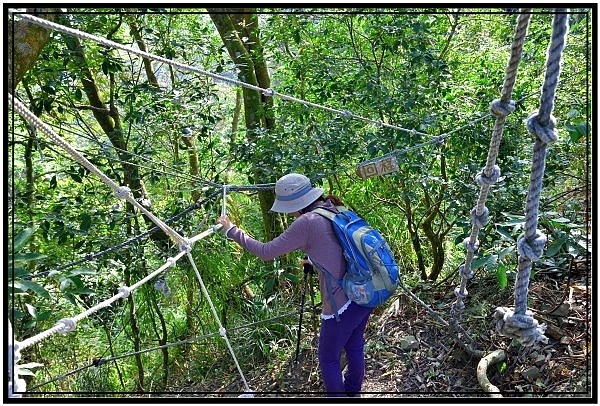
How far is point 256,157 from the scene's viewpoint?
9.53ft

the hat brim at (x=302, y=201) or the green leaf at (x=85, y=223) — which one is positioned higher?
the hat brim at (x=302, y=201)

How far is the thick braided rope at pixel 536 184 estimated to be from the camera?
116cm

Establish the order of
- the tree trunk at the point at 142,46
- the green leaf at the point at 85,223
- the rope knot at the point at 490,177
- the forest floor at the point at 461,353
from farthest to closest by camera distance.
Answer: the tree trunk at the point at 142,46, the green leaf at the point at 85,223, the forest floor at the point at 461,353, the rope knot at the point at 490,177

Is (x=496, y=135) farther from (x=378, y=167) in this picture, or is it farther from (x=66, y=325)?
(x=66, y=325)

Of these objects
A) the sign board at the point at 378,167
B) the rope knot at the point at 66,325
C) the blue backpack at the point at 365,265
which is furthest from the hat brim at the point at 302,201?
the rope knot at the point at 66,325

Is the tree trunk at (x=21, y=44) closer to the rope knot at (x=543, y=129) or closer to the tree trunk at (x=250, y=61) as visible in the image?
the tree trunk at (x=250, y=61)

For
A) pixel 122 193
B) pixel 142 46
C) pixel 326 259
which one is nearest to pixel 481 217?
pixel 326 259

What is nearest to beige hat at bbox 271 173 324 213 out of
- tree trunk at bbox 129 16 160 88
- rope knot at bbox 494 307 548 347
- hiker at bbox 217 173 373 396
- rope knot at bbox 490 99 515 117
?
hiker at bbox 217 173 373 396

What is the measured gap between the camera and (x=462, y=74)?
3.36 meters

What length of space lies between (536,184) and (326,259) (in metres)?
0.85

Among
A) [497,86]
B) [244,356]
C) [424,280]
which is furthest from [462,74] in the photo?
[244,356]

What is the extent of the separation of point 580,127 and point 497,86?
1.27m

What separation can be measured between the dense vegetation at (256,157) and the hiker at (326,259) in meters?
0.53

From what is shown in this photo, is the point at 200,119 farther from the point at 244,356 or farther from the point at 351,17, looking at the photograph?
the point at 244,356
